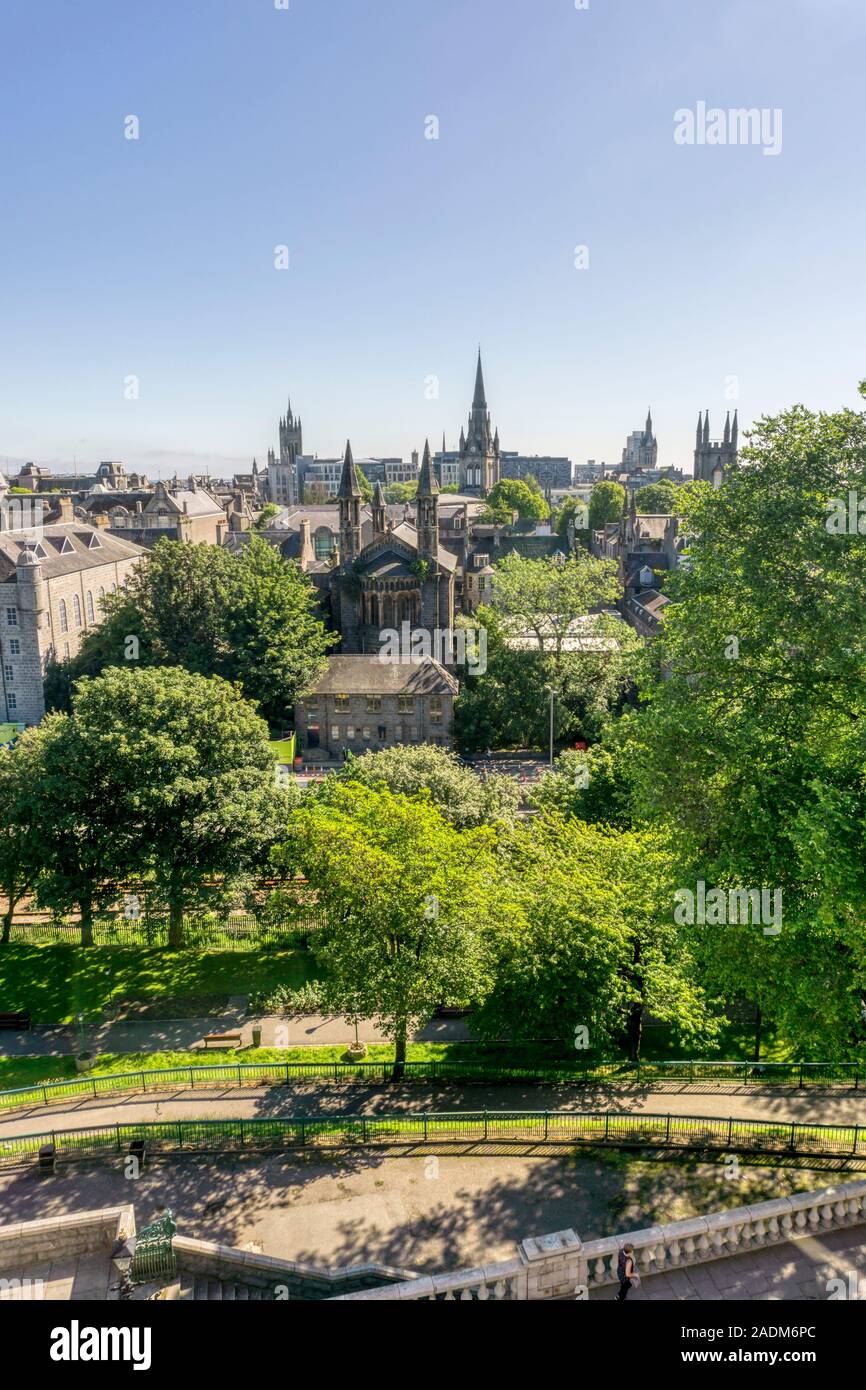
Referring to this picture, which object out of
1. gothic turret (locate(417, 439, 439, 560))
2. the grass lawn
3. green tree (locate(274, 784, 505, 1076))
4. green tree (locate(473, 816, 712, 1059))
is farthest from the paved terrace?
gothic turret (locate(417, 439, 439, 560))

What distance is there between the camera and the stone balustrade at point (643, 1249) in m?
14.9

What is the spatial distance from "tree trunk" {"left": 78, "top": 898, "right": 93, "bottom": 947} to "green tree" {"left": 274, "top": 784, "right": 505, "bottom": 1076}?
1209 cm

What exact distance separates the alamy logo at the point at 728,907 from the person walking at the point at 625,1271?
7.11 m

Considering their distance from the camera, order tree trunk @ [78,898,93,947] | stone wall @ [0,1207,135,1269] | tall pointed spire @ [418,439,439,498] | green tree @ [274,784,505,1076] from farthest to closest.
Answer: tall pointed spire @ [418,439,439,498]
tree trunk @ [78,898,93,947]
green tree @ [274,784,505,1076]
stone wall @ [0,1207,135,1269]

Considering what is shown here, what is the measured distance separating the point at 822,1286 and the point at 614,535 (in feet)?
319

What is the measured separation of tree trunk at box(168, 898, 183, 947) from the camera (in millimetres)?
32656

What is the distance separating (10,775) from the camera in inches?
1271

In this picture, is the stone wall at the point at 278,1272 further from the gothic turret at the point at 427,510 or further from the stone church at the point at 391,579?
the gothic turret at the point at 427,510

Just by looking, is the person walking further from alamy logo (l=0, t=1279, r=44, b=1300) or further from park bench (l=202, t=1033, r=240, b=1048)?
park bench (l=202, t=1033, r=240, b=1048)
